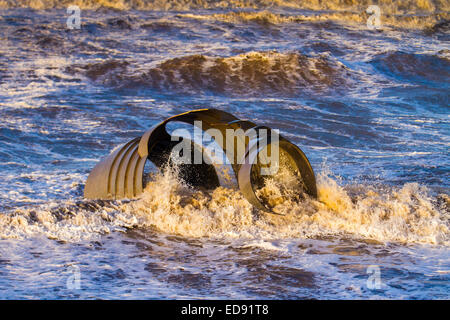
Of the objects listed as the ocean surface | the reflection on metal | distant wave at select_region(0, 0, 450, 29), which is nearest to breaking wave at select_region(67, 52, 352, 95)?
the ocean surface

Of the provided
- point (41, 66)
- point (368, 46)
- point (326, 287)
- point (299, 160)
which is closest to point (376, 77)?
point (368, 46)

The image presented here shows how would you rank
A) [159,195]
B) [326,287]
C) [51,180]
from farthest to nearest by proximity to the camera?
1. [51,180]
2. [159,195]
3. [326,287]

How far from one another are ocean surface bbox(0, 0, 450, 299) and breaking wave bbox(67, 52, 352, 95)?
0.07 m

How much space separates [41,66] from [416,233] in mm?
12228

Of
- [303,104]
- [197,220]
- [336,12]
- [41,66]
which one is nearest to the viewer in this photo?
[197,220]

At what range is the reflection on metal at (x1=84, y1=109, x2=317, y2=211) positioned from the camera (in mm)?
5963

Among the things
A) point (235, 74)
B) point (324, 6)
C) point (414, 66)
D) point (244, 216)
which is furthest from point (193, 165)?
point (324, 6)

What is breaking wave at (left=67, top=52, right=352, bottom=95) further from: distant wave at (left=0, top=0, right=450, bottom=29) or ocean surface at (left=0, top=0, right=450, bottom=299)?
distant wave at (left=0, top=0, right=450, bottom=29)

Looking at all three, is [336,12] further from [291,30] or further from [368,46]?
[368,46]

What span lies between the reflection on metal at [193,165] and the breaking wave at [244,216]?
8.6 inches

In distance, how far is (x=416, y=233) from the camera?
19.5ft

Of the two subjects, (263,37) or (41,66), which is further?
(263,37)

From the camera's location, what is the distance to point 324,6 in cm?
2602

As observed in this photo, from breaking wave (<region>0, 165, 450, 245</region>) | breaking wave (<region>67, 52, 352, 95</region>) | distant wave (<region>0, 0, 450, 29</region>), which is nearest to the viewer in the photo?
breaking wave (<region>0, 165, 450, 245</region>)
